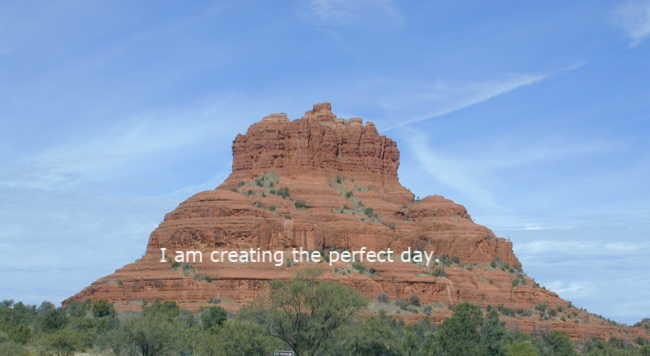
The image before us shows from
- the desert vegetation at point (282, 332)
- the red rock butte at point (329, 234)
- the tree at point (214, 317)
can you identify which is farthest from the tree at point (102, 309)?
the tree at point (214, 317)

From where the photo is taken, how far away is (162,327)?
7250 centimetres

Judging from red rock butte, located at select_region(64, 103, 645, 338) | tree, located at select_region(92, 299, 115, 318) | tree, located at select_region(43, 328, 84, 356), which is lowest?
tree, located at select_region(43, 328, 84, 356)

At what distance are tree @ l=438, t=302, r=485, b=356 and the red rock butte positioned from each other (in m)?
17.4

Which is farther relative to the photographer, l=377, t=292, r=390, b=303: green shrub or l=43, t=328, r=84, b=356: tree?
l=377, t=292, r=390, b=303: green shrub

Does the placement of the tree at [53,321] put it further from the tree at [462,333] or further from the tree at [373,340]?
the tree at [462,333]

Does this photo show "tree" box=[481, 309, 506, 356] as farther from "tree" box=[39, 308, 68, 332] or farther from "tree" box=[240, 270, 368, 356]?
"tree" box=[39, 308, 68, 332]

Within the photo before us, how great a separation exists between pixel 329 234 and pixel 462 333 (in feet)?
106

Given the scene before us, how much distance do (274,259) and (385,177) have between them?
98.2ft

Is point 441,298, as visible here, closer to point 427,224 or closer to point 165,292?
point 427,224

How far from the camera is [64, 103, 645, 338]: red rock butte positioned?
101562mm

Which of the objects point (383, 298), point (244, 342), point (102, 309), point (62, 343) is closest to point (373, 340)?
point (244, 342)

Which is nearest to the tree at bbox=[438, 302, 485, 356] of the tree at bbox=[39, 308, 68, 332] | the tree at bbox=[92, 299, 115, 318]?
the tree at bbox=[92, 299, 115, 318]

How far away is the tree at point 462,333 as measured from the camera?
77.1 metres

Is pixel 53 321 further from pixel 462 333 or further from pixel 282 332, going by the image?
pixel 462 333
